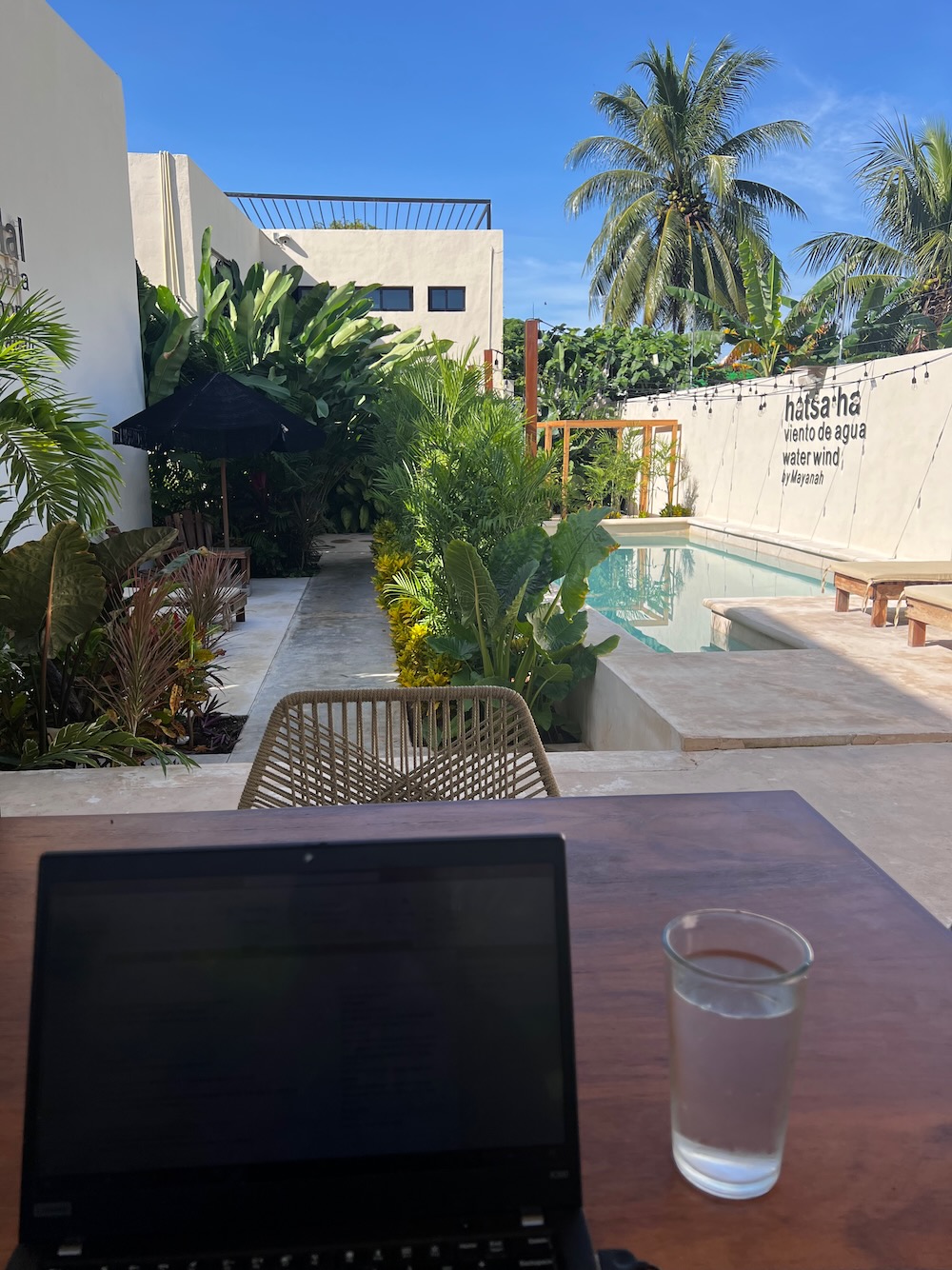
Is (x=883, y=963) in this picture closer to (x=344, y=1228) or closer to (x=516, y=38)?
(x=344, y=1228)

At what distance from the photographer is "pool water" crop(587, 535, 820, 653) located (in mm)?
8477

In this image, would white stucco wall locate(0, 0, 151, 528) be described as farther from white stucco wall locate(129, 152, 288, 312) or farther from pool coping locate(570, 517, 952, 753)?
pool coping locate(570, 517, 952, 753)

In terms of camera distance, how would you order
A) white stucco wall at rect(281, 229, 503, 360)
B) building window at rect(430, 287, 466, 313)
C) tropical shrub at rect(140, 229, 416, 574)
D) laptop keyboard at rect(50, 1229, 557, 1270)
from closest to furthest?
laptop keyboard at rect(50, 1229, 557, 1270)
tropical shrub at rect(140, 229, 416, 574)
white stucco wall at rect(281, 229, 503, 360)
building window at rect(430, 287, 466, 313)

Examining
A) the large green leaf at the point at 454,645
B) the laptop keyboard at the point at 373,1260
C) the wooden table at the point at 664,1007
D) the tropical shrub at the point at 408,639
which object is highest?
the laptop keyboard at the point at 373,1260

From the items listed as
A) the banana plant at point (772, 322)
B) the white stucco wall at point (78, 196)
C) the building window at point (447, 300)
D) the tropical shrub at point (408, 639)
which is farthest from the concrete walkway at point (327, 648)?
the building window at point (447, 300)

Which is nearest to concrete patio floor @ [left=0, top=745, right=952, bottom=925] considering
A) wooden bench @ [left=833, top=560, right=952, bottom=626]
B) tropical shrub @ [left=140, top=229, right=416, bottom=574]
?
wooden bench @ [left=833, top=560, right=952, bottom=626]

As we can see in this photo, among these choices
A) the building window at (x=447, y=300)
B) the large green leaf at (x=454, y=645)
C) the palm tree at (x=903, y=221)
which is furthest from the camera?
the building window at (x=447, y=300)

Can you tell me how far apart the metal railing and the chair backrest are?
1387 cm

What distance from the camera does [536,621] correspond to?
4.89 m

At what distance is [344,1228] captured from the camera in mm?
589

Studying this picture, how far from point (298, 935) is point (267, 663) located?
572cm

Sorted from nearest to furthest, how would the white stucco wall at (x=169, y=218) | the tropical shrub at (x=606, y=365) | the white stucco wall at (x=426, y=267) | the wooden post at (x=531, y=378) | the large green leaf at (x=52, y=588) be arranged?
1. the large green leaf at (x=52, y=588)
2. the wooden post at (x=531, y=378)
3. the white stucco wall at (x=169, y=218)
4. the tropical shrub at (x=606, y=365)
5. the white stucco wall at (x=426, y=267)

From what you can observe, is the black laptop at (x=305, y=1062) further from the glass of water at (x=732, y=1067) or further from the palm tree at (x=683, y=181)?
the palm tree at (x=683, y=181)

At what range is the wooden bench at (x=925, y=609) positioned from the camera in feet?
17.4
